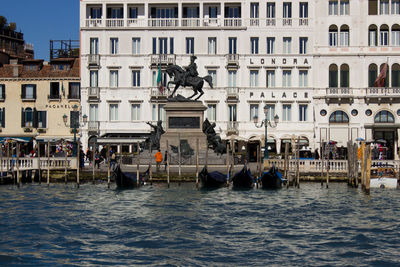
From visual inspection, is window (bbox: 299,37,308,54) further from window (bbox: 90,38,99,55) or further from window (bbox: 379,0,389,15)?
window (bbox: 90,38,99,55)

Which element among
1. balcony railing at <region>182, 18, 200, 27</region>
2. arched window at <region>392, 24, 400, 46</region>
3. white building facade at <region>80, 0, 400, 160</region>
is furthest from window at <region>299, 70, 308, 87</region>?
balcony railing at <region>182, 18, 200, 27</region>

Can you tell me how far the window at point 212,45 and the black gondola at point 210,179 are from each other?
19.5 m

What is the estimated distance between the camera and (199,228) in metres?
19.7

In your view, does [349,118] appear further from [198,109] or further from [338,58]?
[198,109]

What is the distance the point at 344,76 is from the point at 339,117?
3121 millimetres

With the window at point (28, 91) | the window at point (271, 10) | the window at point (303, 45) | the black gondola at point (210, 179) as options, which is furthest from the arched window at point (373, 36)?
the window at point (28, 91)

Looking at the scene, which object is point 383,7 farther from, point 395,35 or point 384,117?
point 384,117

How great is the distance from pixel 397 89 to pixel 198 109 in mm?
18359

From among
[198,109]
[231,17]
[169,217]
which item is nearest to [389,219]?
[169,217]

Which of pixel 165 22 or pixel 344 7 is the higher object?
pixel 344 7

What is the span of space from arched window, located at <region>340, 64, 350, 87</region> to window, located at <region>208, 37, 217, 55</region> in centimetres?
969

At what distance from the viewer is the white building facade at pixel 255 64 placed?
47.3 meters

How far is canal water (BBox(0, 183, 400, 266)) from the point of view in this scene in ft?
52.1

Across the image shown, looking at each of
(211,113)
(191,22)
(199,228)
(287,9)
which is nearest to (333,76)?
(287,9)
